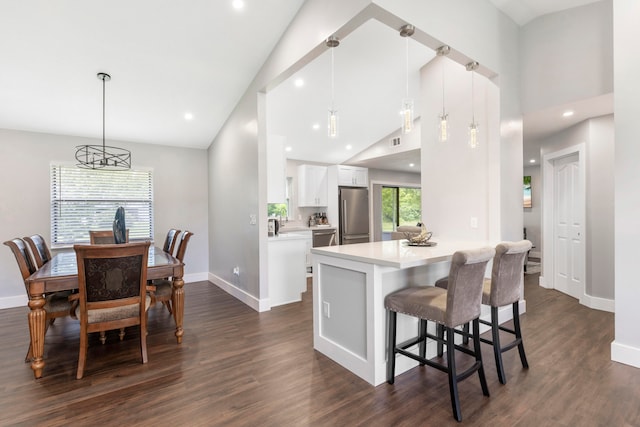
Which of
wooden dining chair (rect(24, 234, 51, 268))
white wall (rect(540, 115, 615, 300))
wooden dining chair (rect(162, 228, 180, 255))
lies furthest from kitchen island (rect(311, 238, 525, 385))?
wooden dining chair (rect(24, 234, 51, 268))

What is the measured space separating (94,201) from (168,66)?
8.51 feet

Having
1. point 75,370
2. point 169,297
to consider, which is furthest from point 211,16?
point 75,370

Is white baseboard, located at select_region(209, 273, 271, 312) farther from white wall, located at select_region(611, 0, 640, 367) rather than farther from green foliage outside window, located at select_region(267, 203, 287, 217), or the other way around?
white wall, located at select_region(611, 0, 640, 367)

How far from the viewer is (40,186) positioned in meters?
4.33

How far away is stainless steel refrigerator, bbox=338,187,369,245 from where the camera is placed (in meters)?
6.79

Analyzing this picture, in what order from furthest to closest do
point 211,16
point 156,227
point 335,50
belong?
point 156,227
point 335,50
point 211,16

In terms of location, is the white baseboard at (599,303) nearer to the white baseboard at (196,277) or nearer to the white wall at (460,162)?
the white wall at (460,162)

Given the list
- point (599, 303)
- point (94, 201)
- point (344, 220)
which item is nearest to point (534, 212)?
point (599, 303)

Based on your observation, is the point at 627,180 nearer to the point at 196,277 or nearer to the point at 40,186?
the point at 196,277

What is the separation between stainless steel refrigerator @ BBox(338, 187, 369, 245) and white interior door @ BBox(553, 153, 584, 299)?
3544 millimetres

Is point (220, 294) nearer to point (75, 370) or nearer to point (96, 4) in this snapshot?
point (75, 370)

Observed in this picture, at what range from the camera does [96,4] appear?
2.67 metres

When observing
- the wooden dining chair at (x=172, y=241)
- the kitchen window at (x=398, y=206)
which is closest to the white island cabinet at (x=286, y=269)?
the wooden dining chair at (x=172, y=241)

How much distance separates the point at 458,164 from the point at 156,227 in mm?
4690
